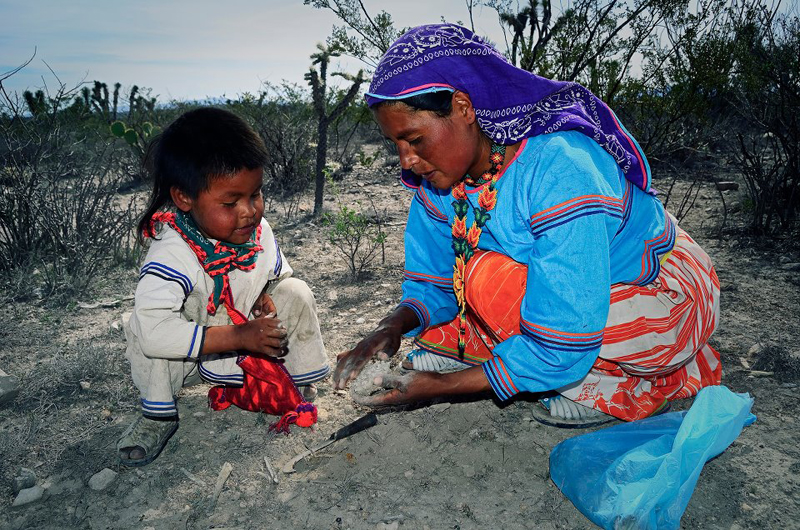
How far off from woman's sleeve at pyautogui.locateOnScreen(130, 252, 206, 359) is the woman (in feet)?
1.76

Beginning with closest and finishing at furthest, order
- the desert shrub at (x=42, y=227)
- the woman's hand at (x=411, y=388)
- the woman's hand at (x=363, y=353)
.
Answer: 1. the woman's hand at (x=411, y=388)
2. the woman's hand at (x=363, y=353)
3. the desert shrub at (x=42, y=227)

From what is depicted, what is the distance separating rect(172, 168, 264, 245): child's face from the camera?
6.20 ft

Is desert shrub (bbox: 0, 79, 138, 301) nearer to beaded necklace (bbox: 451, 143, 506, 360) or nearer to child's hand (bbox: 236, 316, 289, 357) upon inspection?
child's hand (bbox: 236, 316, 289, 357)

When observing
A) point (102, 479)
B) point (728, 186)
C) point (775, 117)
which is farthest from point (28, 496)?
point (728, 186)

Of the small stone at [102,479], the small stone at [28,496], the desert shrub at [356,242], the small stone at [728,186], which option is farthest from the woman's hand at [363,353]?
the small stone at [728,186]

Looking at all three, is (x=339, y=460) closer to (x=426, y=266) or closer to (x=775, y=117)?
(x=426, y=266)

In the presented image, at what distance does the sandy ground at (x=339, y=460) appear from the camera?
1.69 m

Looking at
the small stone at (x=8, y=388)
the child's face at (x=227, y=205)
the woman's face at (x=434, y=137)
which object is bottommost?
the small stone at (x=8, y=388)

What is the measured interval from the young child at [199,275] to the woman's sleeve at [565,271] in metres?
0.81

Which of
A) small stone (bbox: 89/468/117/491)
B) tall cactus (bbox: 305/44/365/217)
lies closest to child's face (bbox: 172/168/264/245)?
small stone (bbox: 89/468/117/491)

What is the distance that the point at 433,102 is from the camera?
1539mm

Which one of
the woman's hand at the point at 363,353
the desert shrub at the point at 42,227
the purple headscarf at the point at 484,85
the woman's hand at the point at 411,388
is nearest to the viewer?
the purple headscarf at the point at 484,85

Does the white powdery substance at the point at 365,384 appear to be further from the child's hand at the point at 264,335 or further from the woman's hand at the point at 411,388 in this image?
the child's hand at the point at 264,335

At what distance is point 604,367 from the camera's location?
1.99 metres
